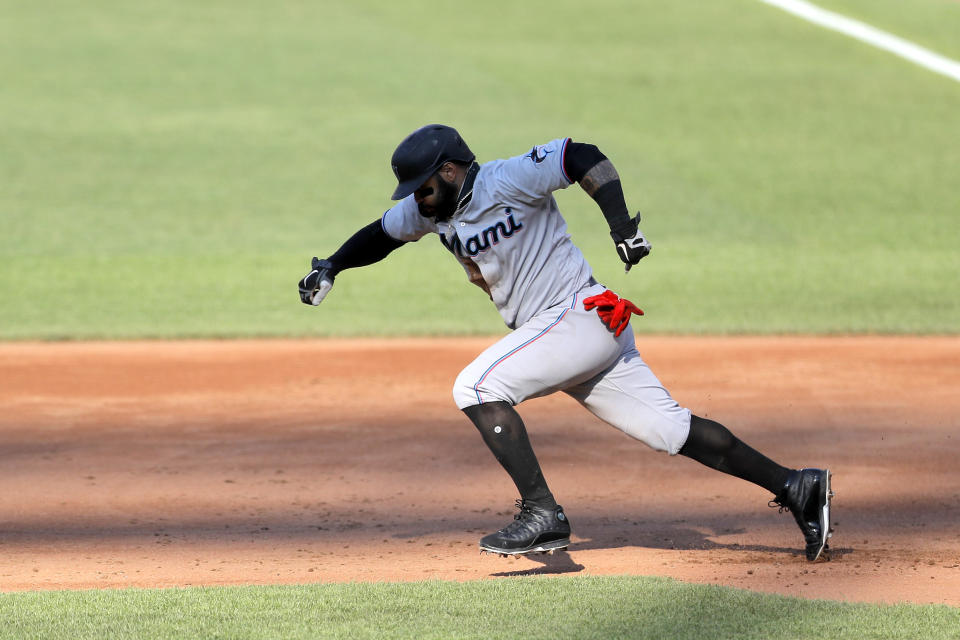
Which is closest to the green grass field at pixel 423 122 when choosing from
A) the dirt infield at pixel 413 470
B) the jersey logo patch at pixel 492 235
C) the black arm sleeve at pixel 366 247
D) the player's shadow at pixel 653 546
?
the dirt infield at pixel 413 470

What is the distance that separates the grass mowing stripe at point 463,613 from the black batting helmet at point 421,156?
63.6 inches

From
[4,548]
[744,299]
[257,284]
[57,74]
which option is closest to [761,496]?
[4,548]

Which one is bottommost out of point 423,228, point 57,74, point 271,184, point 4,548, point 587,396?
point 4,548

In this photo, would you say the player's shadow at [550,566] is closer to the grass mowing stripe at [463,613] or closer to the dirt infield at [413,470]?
the dirt infield at [413,470]

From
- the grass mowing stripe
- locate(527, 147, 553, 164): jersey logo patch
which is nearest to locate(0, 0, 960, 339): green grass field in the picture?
locate(527, 147, 553, 164): jersey logo patch

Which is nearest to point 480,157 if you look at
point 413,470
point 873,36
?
point 413,470

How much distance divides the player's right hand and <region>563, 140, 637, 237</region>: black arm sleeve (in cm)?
127

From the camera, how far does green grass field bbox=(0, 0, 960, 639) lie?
4.60 meters

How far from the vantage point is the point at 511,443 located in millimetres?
5000

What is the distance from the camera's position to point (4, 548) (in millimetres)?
5824

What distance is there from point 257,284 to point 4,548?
8.09 m

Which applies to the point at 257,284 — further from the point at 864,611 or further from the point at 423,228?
the point at 864,611

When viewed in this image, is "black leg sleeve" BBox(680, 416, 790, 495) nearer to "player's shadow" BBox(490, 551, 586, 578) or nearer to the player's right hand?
"player's shadow" BBox(490, 551, 586, 578)

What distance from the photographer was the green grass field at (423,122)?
13055 millimetres
